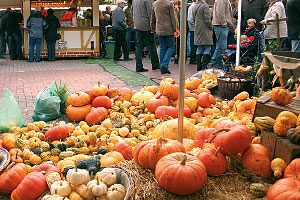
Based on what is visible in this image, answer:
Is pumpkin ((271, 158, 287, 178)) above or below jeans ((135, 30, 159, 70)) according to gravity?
below

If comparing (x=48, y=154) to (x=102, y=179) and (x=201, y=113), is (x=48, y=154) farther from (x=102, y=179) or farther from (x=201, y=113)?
(x=201, y=113)

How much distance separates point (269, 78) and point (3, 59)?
12410mm

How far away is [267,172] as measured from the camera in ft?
12.0

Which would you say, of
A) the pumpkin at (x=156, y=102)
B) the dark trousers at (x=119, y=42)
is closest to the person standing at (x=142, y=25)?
the dark trousers at (x=119, y=42)

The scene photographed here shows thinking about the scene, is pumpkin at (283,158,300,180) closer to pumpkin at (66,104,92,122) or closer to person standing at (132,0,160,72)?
pumpkin at (66,104,92,122)

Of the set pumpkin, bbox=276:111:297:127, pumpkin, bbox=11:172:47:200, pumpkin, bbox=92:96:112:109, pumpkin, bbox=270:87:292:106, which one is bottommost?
pumpkin, bbox=11:172:47:200

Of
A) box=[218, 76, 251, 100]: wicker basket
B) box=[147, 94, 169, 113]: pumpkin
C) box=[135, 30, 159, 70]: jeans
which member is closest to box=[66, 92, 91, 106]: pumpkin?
box=[147, 94, 169, 113]: pumpkin

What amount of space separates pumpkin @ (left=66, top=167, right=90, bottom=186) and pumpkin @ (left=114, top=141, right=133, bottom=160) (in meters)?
1.26

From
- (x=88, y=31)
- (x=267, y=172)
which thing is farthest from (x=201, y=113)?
(x=88, y=31)

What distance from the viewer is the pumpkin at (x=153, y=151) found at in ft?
11.5

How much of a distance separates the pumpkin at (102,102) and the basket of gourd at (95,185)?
3.47m

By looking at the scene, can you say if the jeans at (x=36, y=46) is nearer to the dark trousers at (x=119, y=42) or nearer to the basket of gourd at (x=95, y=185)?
the dark trousers at (x=119, y=42)

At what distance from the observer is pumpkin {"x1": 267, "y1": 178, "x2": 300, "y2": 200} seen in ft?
9.96

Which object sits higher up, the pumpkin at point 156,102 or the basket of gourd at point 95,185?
the pumpkin at point 156,102
